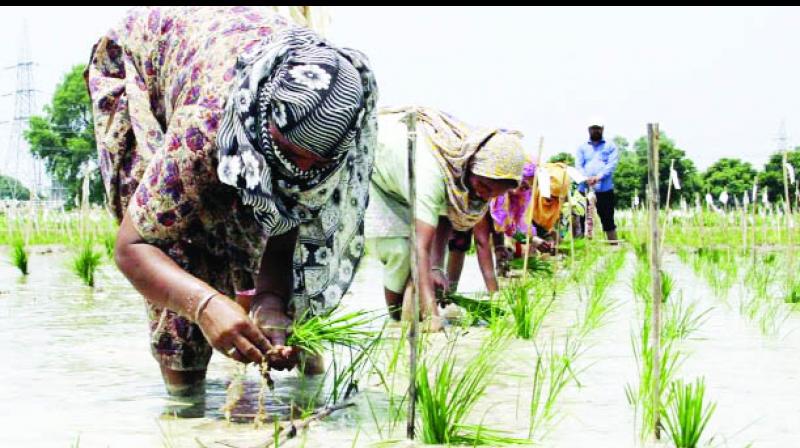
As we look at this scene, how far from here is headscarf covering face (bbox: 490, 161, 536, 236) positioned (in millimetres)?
7645

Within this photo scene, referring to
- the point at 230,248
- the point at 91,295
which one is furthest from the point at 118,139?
the point at 91,295

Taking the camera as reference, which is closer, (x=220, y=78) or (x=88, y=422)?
(x=220, y=78)

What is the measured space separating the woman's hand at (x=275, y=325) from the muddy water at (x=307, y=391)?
8.7 inches

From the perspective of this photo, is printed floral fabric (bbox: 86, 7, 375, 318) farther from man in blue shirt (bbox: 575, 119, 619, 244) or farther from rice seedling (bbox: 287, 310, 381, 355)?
man in blue shirt (bbox: 575, 119, 619, 244)

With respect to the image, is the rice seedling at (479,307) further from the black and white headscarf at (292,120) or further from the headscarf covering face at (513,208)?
the headscarf covering face at (513,208)

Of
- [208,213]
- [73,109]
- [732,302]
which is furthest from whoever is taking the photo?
[73,109]

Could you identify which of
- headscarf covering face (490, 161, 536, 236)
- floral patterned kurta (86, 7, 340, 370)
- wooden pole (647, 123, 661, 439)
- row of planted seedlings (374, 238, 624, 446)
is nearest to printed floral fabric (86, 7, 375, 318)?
floral patterned kurta (86, 7, 340, 370)

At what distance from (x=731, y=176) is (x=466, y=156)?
46942 mm

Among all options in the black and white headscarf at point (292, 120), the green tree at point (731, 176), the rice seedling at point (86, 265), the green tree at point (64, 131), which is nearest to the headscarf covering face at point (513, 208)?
the rice seedling at point (86, 265)

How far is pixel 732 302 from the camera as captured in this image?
22.8 ft

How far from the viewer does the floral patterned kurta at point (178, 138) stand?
2.83m

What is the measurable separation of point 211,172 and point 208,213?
0.72ft

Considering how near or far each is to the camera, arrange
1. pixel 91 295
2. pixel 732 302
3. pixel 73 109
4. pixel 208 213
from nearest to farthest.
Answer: pixel 208 213, pixel 732 302, pixel 91 295, pixel 73 109

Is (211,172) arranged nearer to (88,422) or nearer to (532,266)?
(88,422)
